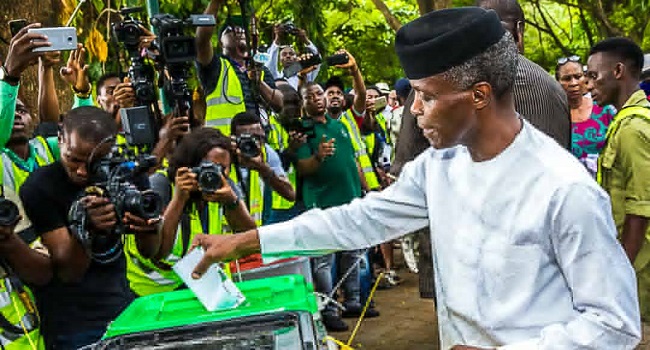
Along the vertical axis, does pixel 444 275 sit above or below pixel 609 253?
below

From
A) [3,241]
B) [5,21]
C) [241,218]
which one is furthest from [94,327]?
[5,21]

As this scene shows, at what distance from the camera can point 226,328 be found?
207 centimetres

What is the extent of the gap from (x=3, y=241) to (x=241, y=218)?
1062mm

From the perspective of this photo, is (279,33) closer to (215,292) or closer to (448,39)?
(215,292)

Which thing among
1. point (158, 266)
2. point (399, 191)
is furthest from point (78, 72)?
point (399, 191)

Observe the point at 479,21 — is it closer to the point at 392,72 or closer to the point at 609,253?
the point at 609,253

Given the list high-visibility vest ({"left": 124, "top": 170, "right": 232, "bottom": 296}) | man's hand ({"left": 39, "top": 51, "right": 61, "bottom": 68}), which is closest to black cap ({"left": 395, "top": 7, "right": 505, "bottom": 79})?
high-visibility vest ({"left": 124, "top": 170, "right": 232, "bottom": 296})

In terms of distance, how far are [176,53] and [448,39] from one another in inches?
98.5

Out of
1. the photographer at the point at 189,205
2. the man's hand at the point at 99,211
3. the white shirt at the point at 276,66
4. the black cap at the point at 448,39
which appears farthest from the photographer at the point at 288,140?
the black cap at the point at 448,39

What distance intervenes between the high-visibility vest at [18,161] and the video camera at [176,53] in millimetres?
757

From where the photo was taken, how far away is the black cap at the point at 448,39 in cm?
170

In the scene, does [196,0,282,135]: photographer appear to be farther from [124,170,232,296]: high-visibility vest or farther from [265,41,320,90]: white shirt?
[265,41,320,90]: white shirt

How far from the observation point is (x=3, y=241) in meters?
2.69

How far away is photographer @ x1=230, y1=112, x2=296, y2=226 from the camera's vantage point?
4.19 meters
